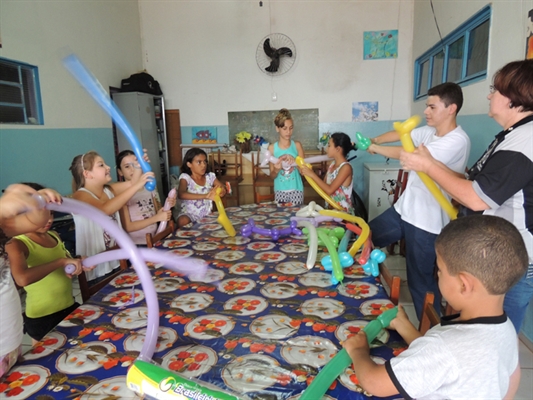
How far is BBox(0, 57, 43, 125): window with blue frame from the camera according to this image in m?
3.20

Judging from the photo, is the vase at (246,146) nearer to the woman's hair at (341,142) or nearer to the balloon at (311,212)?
the woman's hair at (341,142)

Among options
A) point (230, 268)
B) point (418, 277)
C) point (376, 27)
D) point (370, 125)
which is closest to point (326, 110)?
point (370, 125)

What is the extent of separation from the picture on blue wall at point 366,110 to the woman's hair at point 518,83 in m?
4.18

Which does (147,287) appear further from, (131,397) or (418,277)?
(418,277)

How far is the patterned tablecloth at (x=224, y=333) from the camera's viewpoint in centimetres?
89

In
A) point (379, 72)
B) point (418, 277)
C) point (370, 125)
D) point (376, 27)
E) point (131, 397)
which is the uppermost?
point (376, 27)

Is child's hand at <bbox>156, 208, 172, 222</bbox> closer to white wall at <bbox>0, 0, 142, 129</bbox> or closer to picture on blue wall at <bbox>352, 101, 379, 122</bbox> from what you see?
white wall at <bbox>0, 0, 142, 129</bbox>

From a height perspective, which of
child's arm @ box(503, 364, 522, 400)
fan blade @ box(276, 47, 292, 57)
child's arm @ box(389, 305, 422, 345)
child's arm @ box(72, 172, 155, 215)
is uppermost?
fan blade @ box(276, 47, 292, 57)

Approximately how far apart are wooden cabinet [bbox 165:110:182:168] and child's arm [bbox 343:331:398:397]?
17.4 feet

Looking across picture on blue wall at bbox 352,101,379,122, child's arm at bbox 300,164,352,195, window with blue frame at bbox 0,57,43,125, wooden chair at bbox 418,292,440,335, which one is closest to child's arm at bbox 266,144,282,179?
child's arm at bbox 300,164,352,195

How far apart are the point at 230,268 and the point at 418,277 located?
112cm

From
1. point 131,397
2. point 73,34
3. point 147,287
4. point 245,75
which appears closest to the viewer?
point 131,397

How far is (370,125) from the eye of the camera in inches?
212

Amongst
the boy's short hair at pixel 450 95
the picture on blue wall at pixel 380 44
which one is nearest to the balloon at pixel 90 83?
the boy's short hair at pixel 450 95
